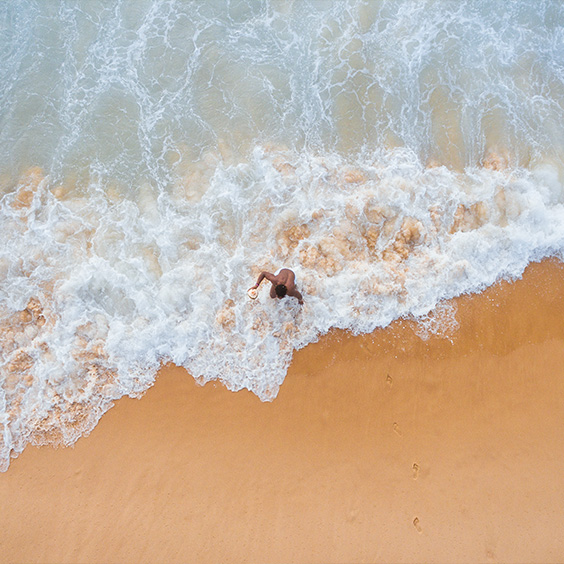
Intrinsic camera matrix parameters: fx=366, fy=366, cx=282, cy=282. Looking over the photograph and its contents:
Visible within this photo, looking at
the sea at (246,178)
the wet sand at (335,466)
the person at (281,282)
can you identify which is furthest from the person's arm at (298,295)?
the wet sand at (335,466)

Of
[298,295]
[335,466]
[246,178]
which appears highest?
[246,178]

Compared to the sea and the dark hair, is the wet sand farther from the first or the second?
the dark hair

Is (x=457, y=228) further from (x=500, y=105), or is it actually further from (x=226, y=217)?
(x=226, y=217)

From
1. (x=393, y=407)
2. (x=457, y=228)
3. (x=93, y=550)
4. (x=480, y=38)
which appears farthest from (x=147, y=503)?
(x=480, y=38)

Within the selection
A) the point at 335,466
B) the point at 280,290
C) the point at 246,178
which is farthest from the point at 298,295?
the point at 335,466

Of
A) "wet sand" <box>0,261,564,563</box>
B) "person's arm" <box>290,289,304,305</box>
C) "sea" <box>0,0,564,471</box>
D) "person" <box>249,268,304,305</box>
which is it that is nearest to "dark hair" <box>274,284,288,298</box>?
"person" <box>249,268,304,305</box>

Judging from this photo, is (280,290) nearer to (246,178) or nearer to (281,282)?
(281,282)
